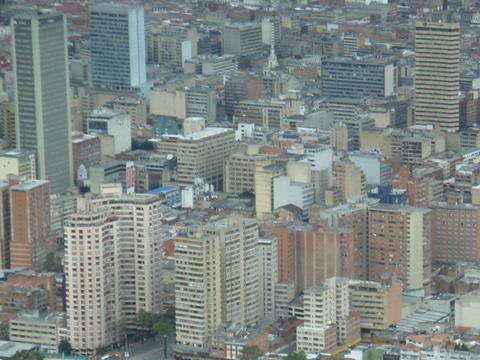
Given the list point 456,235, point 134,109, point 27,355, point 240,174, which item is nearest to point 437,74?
point 134,109

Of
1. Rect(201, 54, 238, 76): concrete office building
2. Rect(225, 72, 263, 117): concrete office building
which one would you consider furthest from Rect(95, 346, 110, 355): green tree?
Rect(201, 54, 238, 76): concrete office building

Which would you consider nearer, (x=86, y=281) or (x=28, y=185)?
(x=86, y=281)

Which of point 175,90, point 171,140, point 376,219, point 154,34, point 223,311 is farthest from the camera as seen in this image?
point 154,34

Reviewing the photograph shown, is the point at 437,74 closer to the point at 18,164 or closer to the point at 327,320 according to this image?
the point at 18,164

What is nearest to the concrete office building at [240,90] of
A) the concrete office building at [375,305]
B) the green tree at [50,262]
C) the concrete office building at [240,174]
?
the concrete office building at [240,174]

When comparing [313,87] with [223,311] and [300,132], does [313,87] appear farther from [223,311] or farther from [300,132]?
[223,311]

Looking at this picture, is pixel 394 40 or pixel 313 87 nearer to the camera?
pixel 313 87

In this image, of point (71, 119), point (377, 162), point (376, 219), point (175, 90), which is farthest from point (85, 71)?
point (376, 219)
